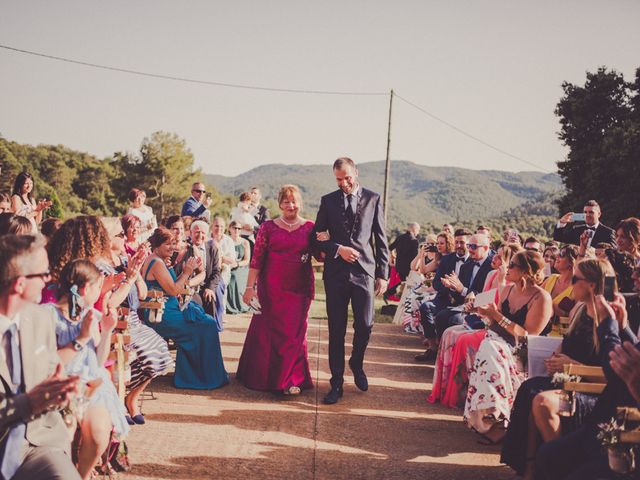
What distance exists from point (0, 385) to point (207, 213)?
315 inches

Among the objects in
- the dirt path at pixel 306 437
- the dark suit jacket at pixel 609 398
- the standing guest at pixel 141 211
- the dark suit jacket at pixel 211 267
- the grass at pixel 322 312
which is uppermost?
the standing guest at pixel 141 211

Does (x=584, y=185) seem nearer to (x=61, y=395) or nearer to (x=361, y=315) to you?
(x=361, y=315)

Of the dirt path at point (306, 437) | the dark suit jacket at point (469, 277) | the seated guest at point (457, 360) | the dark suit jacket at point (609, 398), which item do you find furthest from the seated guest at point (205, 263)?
the dark suit jacket at point (609, 398)

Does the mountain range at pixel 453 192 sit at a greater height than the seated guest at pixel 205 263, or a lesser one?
greater

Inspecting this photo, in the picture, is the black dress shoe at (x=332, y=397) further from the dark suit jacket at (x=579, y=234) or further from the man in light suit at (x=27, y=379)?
the dark suit jacket at (x=579, y=234)

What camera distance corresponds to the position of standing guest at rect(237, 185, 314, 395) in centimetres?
567

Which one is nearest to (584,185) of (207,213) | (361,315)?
(207,213)

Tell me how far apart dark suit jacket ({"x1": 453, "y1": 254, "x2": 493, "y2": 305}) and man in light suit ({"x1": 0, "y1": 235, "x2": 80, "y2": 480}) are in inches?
193

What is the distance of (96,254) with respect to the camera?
12.4 feet

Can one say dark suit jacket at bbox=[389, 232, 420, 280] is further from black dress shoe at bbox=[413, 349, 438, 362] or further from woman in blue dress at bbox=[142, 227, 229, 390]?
woman in blue dress at bbox=[142, 227, 229, 390]

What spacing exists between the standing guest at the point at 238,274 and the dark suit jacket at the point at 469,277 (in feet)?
17.1

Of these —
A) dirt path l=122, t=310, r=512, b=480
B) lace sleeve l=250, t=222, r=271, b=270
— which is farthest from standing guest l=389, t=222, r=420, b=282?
lace sleeve l=250, t=222, r=271, b=270

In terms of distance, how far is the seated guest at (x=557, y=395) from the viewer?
3.62 meters

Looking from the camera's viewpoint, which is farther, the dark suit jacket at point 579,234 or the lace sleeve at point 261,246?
the dark suit jacket at point 579,234
